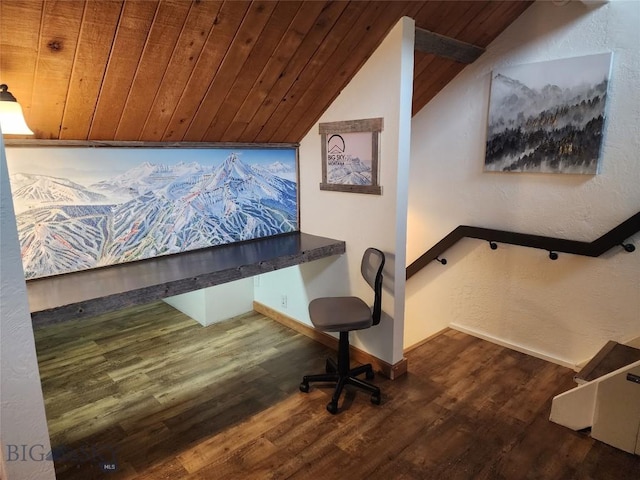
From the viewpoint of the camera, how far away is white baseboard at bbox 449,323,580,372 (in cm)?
296

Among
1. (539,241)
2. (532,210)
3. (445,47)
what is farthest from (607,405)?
(445,47)

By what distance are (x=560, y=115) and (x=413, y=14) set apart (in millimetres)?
1245

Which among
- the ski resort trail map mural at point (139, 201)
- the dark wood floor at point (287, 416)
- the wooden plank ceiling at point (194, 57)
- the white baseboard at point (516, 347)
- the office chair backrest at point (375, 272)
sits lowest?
the dark wood floor at point (287, 416)

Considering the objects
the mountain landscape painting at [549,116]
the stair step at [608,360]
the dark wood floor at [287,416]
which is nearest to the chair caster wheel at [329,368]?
the dark wood floor at [287,416]

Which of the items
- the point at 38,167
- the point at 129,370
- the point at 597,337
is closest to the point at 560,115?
the point at 597,337

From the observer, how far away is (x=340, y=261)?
304 centimetres

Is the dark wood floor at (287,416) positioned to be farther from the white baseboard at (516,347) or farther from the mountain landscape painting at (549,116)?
the mountain landscape painting at (549,116)

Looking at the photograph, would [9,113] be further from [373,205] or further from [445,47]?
[445,47]

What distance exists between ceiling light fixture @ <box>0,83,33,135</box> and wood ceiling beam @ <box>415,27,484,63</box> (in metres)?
2.15

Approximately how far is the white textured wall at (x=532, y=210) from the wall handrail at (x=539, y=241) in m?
0.06

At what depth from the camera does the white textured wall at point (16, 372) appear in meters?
1.49

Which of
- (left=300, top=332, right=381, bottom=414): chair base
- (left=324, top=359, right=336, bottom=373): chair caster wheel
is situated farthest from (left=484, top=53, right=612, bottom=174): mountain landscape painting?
(left=324, top=359, right=336, bottom=373): chair caster wheel

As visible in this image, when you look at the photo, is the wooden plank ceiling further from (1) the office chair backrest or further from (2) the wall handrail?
(2) the wall handrail

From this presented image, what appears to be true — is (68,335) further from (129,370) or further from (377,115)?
(377,115)
